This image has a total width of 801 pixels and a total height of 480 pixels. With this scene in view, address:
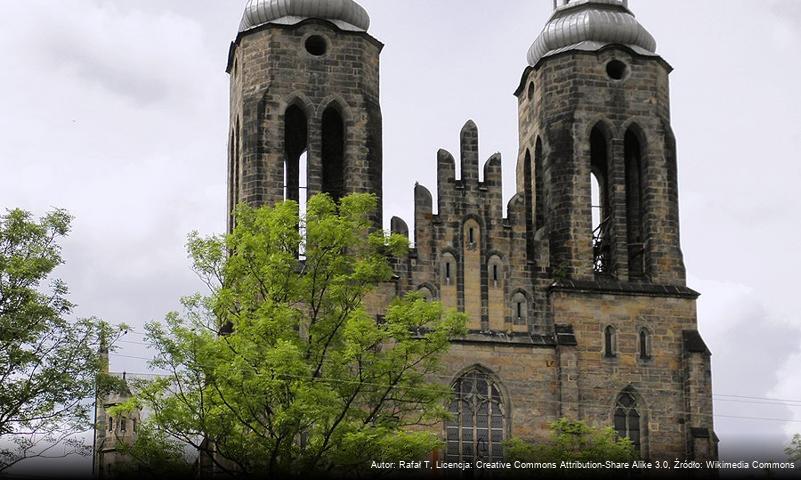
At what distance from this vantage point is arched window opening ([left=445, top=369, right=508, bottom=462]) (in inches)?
2062

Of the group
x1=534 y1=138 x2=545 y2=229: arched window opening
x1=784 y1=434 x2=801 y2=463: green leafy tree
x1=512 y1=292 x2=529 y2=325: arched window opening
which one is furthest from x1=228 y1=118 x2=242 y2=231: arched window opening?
x1=784 y1=434 x2=801 y2=463: green leafy tree

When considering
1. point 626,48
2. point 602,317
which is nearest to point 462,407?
point 602,317

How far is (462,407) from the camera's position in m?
52.5

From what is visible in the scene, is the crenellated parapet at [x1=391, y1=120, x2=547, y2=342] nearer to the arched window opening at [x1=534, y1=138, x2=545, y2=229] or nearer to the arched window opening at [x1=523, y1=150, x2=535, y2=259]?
the arched window opening at [x1=523, y1=150, x2=535, y2=259]

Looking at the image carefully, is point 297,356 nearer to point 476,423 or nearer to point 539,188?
point 476,423

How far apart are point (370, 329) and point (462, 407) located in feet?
30.6

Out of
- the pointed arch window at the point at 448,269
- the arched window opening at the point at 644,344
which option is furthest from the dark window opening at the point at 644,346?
the pointed arch window at the point at 448,269

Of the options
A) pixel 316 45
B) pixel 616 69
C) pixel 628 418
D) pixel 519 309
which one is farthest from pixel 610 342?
pixel 316 45

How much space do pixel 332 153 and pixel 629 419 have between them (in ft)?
40.7

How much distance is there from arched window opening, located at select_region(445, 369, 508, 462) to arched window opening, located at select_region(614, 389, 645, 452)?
344cm

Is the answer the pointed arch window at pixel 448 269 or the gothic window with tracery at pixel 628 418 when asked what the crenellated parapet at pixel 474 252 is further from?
the gothic window with tracery at pixel 628 418

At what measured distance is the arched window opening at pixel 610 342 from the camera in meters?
53.5

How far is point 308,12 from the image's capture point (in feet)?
182

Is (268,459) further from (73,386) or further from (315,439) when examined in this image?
(73,386)
